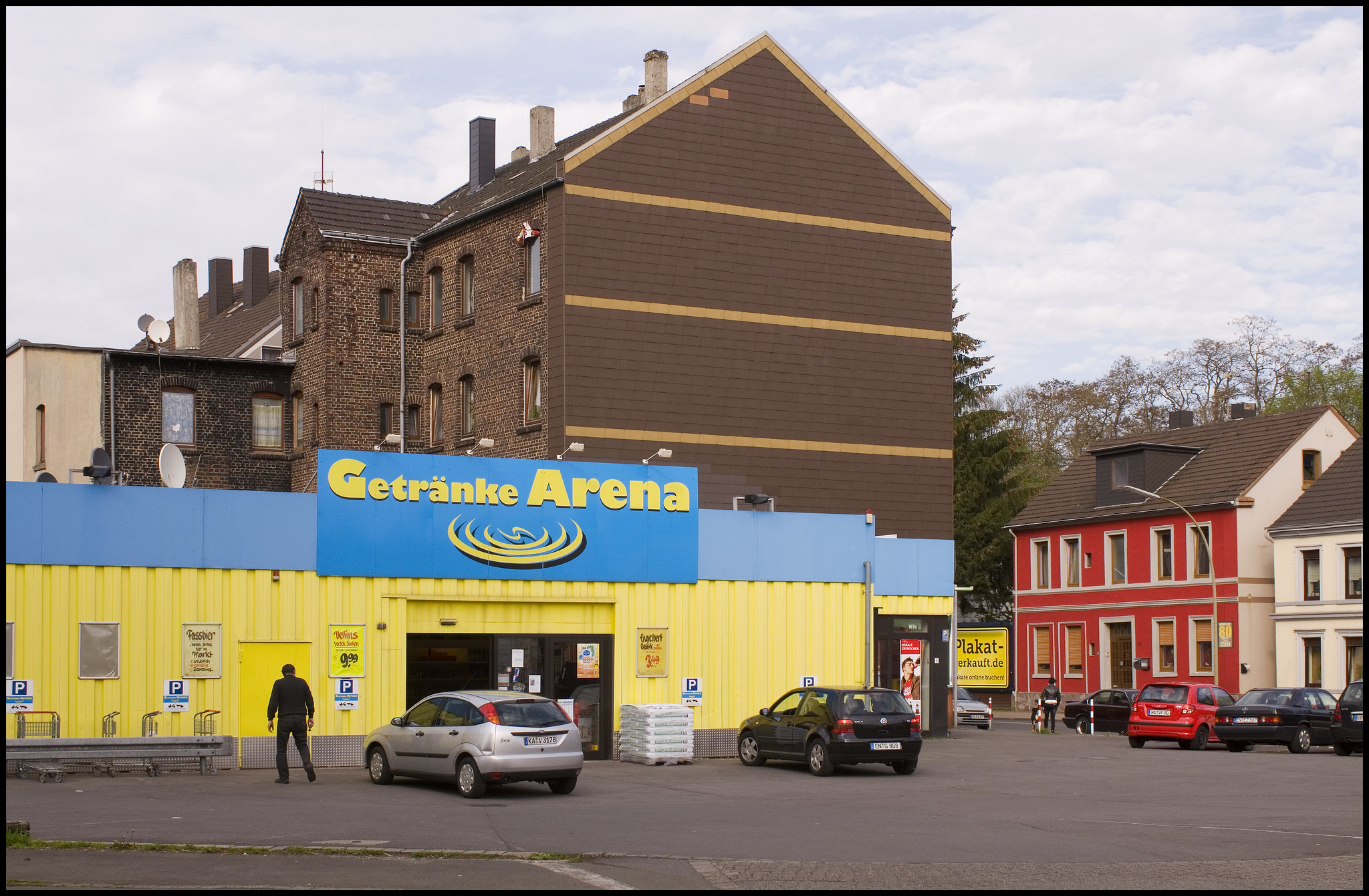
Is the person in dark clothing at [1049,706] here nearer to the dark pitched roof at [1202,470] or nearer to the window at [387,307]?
the dark pitched roof at [1202,470]

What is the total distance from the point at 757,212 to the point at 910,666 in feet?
40.6

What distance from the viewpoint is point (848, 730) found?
25.6 m

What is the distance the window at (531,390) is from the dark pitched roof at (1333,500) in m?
26.4

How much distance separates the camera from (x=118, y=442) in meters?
42.6

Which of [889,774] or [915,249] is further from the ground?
[915,249]

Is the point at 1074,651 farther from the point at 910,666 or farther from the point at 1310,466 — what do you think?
the point at 910,666

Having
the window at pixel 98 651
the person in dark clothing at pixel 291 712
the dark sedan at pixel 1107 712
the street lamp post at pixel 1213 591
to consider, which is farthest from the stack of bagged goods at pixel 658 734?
the street lamp post at pixel 1213 591

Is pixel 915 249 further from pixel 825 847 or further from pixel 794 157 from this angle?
pixel 825 847

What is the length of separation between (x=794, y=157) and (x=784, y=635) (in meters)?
14.5

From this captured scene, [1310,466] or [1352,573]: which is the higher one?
[1310,466]

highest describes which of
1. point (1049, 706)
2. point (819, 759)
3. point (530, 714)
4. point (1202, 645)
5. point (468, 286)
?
point (468, 286)

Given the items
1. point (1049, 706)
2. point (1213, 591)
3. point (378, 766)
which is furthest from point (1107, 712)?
point (378, 766)

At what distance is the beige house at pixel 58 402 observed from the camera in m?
42.4

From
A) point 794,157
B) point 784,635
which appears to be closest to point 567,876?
point 784,635
